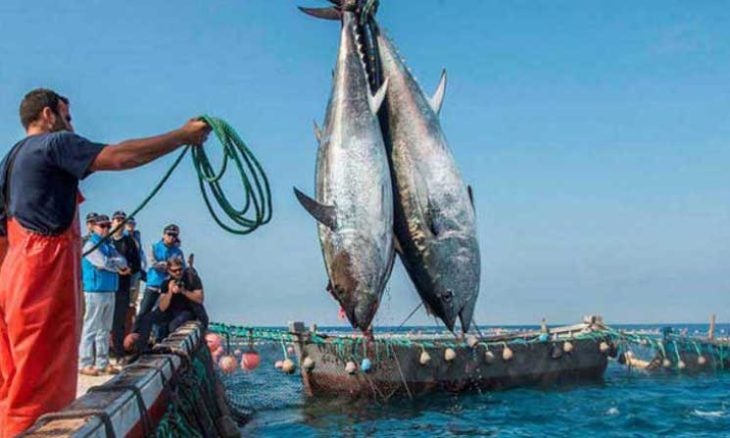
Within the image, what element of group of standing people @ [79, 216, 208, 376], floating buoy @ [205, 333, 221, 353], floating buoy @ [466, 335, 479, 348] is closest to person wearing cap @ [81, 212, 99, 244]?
group of standing people @ [79, 216, 208, 376]

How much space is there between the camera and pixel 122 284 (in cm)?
967

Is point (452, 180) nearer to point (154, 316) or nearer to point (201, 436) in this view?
point (201, 436)

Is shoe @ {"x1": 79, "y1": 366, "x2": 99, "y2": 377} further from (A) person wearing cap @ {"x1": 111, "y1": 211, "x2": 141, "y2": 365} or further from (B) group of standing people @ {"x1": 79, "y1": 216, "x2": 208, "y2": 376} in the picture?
(A) person wearing cap @ {"x1": 111, "y1": 211, "x2": 141, "y2": 365}

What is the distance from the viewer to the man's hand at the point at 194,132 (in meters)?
3.69

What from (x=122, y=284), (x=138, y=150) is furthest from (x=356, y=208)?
(x=122, y=284)

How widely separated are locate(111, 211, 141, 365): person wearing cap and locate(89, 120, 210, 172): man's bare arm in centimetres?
605

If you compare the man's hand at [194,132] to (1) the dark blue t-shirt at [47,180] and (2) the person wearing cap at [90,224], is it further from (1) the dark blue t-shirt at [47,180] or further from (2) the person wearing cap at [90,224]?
(2) the person wearing cap at [90,224]

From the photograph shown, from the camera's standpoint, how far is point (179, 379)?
561 centimetres

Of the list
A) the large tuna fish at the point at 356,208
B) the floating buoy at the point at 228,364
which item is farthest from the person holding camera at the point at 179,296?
the floating buoy at the point at 228,364

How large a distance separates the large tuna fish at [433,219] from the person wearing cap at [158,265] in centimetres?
410

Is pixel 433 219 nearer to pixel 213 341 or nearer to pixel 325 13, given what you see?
pixel 325 13

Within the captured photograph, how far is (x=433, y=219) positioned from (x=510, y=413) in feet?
28.3

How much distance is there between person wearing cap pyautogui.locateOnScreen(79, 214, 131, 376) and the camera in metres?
A: 8.48

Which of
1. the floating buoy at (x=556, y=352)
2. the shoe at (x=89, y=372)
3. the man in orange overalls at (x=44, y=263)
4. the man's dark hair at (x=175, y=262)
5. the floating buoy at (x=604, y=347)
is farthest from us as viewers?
the floating buoy at (x=604, y=347)
